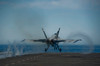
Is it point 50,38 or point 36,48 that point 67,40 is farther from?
point 36,48

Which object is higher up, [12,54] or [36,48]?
[36,48]

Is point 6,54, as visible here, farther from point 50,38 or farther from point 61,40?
point 61,40

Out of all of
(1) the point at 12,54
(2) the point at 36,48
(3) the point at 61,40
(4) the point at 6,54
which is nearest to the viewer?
(4) the point at 6,54

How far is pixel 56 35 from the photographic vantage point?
192ft

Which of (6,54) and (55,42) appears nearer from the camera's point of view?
(6,54)

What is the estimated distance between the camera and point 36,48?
86562 millimetres

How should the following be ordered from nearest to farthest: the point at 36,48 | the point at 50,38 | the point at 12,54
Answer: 1. the point at 12,54
2. the point at 50,38
3. the point at 36,48

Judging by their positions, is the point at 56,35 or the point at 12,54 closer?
the point at 12,54

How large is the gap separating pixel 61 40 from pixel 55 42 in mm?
2410

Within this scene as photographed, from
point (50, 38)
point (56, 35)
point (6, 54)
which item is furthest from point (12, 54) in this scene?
point (56, 35)

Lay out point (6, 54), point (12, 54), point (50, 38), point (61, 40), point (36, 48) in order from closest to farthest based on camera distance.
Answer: point (6, 54)
point (12, 54)
point (50, 38)
point (61, 40)
point (36, 48)

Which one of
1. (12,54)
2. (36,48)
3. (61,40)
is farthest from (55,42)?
(36,48)

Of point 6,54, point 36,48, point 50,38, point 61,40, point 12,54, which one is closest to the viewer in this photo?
point 6,54

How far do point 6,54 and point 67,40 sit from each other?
1887 centimetres
